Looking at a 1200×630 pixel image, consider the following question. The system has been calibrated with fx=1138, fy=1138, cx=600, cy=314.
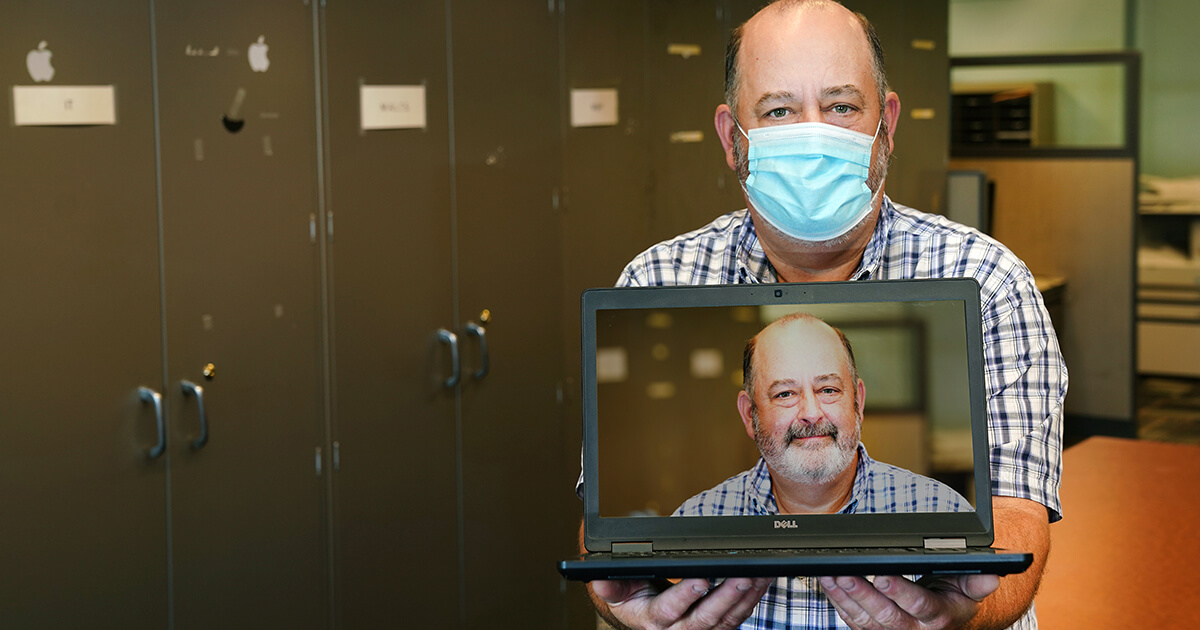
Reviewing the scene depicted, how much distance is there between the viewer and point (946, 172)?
4832 mm

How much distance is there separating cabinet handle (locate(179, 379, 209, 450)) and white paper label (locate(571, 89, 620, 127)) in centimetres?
138

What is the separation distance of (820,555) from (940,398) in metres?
0.18

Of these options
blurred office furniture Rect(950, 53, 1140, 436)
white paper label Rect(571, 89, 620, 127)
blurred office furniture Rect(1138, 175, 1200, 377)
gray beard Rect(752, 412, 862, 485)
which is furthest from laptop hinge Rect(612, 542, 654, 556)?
blurred office furniture Rect(1138, 175, 1200, 377)

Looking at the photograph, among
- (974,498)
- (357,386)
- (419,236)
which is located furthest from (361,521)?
(974,498)

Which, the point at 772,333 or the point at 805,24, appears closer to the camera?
the point at 772,333

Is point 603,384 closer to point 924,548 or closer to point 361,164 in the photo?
point 924,548

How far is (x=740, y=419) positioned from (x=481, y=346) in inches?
86.4

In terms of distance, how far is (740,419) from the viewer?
1006 millimetres

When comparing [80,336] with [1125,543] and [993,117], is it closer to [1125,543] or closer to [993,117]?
[1125,543]

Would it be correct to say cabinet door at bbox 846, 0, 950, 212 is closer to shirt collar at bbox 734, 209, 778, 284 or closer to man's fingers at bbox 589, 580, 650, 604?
shirt collar at bbox 734, 209, 778, 284

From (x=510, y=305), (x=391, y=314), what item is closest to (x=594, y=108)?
(x=510, y=305)

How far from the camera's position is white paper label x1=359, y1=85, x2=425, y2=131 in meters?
2.84

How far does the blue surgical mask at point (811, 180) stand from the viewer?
1221mm

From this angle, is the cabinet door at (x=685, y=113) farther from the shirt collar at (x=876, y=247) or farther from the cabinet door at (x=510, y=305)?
the shirt collar at (x=876, y=247)
